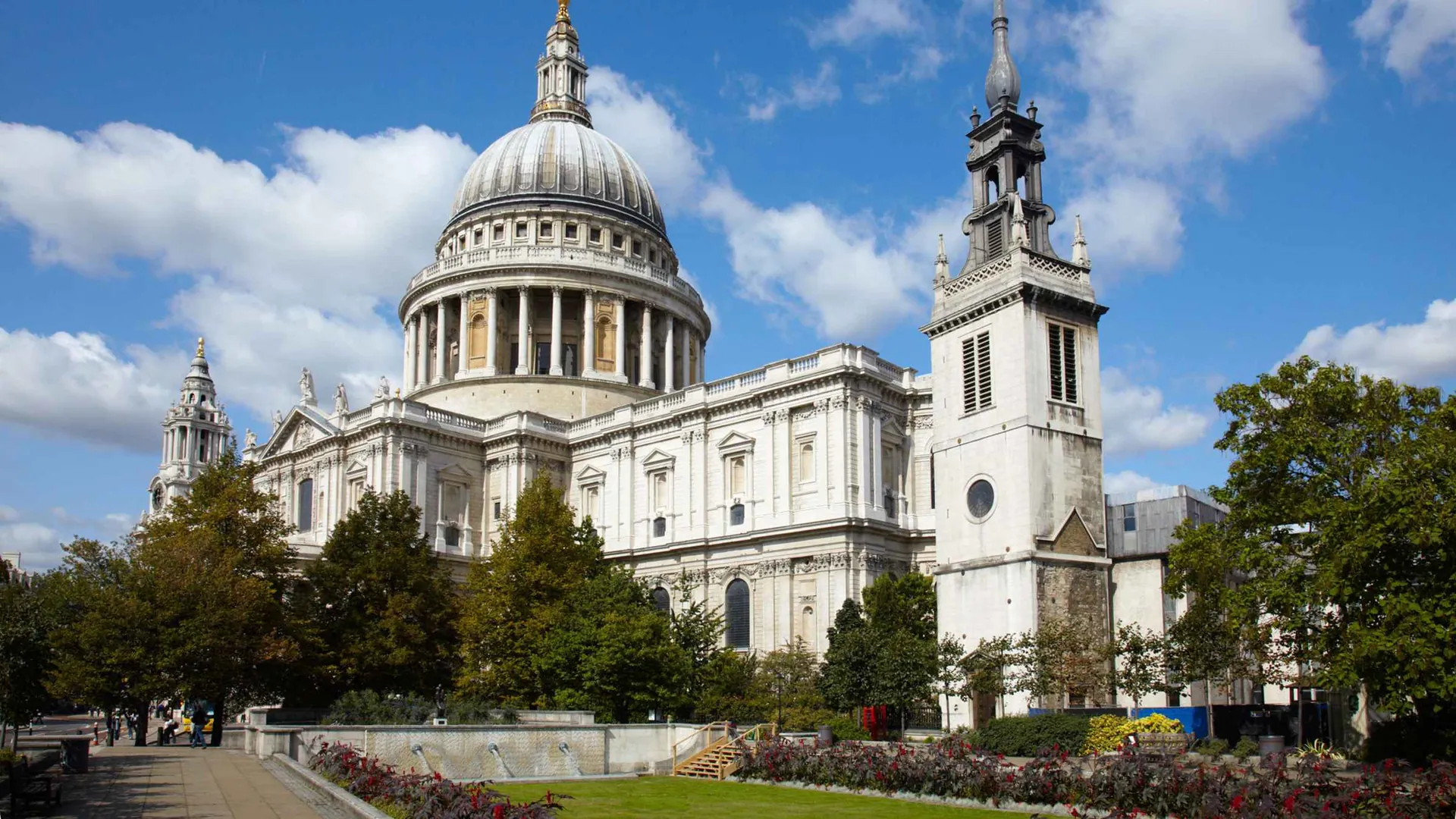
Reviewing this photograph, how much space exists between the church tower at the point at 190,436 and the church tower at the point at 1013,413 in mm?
80346

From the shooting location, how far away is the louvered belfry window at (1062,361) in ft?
131

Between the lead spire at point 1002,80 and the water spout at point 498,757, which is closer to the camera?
the water spout at point 498,757

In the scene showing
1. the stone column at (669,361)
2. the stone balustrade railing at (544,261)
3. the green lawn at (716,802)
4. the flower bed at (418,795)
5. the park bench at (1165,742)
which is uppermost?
the stone balustrade railing at (544,261)

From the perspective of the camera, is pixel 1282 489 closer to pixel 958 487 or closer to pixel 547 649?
pixel 958 487

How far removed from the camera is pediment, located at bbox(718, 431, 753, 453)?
56.8 m

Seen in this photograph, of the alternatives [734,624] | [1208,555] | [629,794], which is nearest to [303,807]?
[629,794]

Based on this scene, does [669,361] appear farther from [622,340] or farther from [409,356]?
[409,356]

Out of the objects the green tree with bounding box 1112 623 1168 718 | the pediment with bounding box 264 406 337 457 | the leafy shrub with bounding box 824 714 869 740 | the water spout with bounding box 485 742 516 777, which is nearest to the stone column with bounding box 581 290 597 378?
A: the pediment with bounding box 264 406 337 457

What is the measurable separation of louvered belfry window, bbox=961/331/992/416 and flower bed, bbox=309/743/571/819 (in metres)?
23.3

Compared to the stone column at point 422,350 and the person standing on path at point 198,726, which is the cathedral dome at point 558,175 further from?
the person standing on path at point 198,726

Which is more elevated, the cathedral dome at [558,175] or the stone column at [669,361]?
the cathedral dome at [558,175]

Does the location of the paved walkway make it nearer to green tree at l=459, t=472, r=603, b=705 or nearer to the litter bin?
the litter bin

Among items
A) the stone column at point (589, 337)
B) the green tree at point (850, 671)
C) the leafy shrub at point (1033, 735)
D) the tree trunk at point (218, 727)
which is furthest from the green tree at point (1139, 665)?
the stone column at point (589, 337)

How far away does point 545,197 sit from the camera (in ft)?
266
